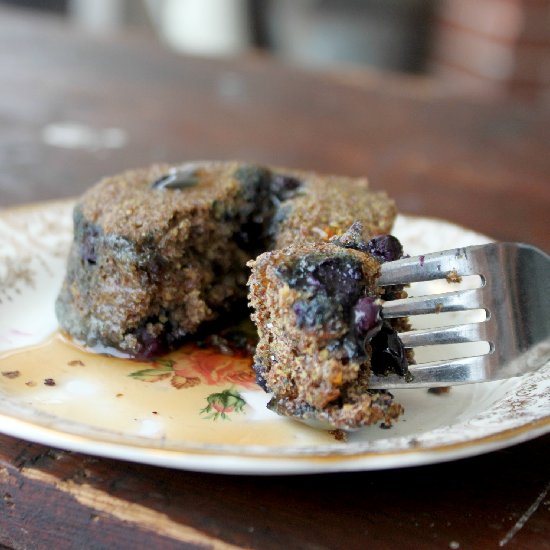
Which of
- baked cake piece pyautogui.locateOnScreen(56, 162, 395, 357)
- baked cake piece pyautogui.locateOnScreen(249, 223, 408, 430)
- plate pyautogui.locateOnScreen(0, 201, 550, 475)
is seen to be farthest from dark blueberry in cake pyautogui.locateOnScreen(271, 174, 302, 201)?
baked cake piece pyautogui.locateOnScreen(249, 223, 408, 430)

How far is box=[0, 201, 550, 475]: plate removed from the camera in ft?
4.93

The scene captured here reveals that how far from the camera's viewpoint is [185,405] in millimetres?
2000

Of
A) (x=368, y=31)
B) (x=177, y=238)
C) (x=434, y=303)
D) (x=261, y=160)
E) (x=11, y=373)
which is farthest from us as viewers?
(x=368, y=31)

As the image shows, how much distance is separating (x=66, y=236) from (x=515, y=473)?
5.56 feet

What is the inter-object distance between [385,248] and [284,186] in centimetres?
61

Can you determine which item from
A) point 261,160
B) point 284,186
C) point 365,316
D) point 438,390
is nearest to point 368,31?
point 261,160

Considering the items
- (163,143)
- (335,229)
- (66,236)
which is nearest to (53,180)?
(163,143)

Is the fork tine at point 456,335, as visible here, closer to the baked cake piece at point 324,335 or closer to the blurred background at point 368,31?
the baked cake piece at point 324,335

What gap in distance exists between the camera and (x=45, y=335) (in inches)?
93.0

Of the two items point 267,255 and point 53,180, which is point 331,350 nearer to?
→ point 267,255

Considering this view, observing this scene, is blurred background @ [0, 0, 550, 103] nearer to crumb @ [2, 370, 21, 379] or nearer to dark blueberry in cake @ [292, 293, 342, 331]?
crumb @ [2, 370, 21, 379]

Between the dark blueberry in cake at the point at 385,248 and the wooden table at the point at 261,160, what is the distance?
509 mm

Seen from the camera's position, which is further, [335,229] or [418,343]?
[335,229]

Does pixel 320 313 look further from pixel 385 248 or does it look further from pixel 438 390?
pixel 438 390
